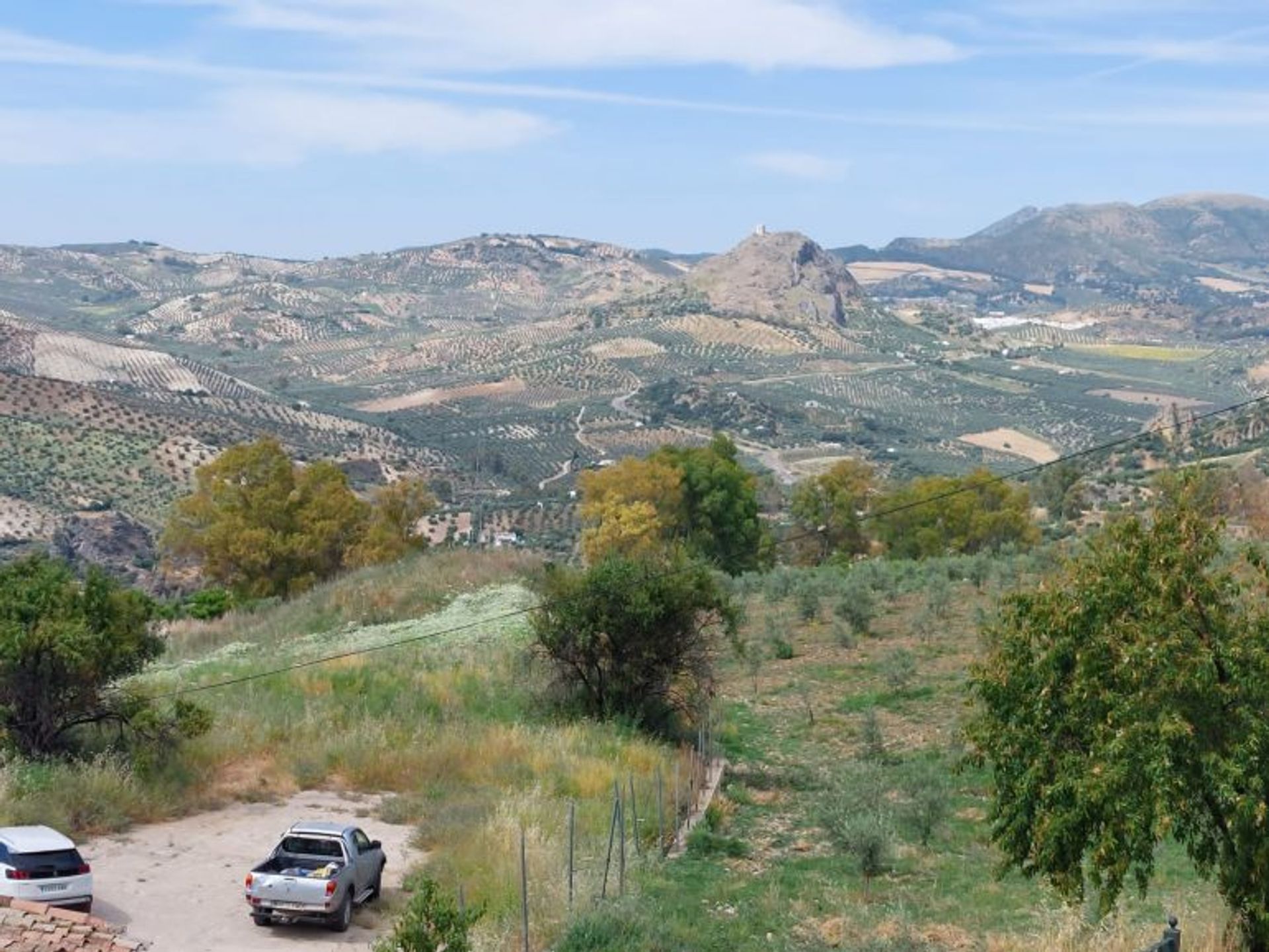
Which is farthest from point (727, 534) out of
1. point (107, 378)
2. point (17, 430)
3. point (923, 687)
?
point (107, 378)

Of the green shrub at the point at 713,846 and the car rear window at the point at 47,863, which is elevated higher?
the car rear window at the point at 47,863

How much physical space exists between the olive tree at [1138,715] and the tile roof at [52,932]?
9652 millimetres

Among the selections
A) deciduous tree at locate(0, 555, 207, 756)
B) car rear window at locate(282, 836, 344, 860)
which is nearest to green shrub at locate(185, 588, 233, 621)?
deciduous tree at locate(0, 555, 207, 756)

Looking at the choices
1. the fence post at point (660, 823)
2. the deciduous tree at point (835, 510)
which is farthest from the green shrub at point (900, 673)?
the deciduous tree at point (835, 510)

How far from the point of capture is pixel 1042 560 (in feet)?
143

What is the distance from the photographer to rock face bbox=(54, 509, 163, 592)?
8469 centimetres

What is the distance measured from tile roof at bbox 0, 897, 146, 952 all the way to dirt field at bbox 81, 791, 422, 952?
53 cm

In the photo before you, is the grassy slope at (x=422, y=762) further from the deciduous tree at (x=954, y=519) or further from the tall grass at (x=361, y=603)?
the deciduous tree at (x=954, y=519)

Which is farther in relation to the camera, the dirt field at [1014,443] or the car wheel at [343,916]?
the dirt field at [1014,443]

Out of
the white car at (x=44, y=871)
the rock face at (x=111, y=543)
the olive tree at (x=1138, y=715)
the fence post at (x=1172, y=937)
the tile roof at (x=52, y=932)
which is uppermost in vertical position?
the olive tree at (x=1138, y=715)

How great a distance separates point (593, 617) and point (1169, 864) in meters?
12.9

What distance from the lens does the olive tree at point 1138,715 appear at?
1088 centimetres

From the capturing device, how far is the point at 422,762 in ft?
81.0

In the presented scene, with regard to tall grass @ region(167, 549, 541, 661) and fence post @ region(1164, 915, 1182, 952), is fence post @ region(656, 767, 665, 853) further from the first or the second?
tall grass @ region(167, 549, 541, 661)
